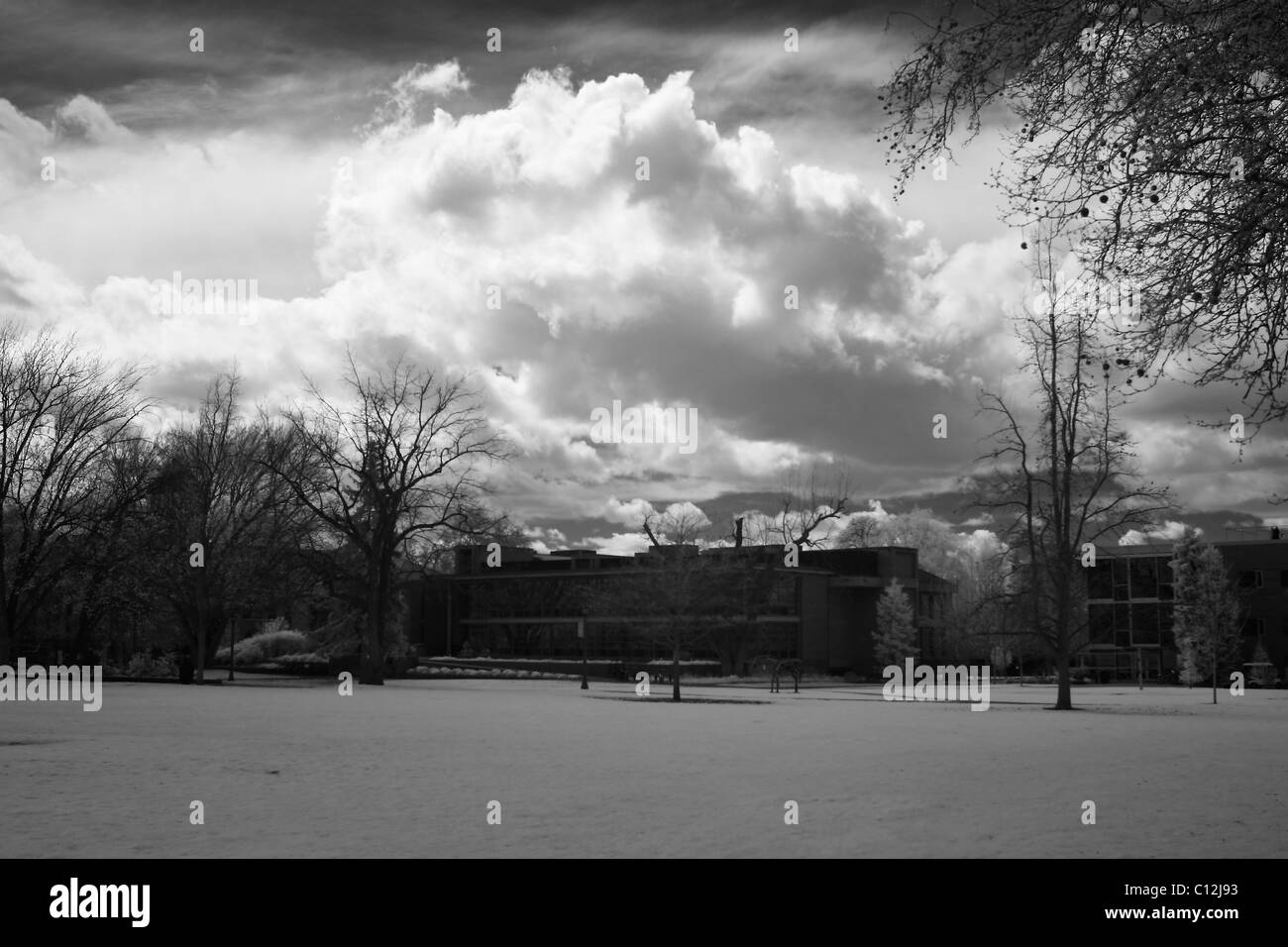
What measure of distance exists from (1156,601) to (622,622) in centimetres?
4405

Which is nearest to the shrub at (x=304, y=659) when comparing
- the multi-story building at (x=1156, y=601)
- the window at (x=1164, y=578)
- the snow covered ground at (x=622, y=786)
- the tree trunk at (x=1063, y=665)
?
the snow covered ground at (x=622, y=786)

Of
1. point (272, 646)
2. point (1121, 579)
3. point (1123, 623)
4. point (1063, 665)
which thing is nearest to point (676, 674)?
point (1063, 665)

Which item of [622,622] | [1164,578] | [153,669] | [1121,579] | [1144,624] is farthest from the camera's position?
[1121,579]

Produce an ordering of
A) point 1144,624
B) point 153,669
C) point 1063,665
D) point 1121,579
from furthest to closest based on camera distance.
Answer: point 1121,579, point 1144,624, point 153,669, point 1063,665

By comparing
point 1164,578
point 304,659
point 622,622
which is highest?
point 1164,578

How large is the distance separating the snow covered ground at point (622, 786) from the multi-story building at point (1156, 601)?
69165 mm

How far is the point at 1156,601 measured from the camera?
97.0 m

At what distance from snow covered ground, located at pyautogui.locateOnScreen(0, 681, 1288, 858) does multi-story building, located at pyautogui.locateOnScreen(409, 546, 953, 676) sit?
5358cm

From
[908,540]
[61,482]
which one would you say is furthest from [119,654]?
[908,540]

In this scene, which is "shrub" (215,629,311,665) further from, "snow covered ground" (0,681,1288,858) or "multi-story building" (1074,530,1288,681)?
"multi-story building" (1074,530,1288,681)

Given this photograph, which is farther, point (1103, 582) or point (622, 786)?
point (1103, 582)

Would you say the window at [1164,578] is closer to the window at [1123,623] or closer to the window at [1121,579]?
the window at [1121,579]

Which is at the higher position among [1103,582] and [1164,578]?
[1164,578]

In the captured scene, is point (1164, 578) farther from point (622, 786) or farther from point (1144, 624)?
point (622, 786)
